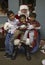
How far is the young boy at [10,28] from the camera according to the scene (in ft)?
20.9

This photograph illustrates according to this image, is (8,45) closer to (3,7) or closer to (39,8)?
(39,8)

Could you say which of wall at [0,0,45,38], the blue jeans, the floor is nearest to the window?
wall at [0,0,45,38]

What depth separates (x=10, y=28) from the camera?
6410 millimetres

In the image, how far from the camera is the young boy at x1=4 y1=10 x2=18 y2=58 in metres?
6.38

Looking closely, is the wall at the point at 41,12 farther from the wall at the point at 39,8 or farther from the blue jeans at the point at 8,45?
the blue jeans at the point at 8,45

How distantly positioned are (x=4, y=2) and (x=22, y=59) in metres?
2.10

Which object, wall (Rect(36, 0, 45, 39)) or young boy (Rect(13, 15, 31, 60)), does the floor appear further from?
wall (Rect(36, 0, 45, 39))

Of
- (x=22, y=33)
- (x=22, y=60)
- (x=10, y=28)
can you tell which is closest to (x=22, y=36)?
(x=22, y=33)

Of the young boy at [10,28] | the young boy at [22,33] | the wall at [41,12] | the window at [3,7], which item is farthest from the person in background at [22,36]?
the window at [3,7]

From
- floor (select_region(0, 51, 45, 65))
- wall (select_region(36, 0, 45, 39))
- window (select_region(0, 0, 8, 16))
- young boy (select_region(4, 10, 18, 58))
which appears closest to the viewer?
floor (select_region(0, 51, 45, 65))

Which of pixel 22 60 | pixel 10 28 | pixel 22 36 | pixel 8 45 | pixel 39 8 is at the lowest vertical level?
pixel 22 60

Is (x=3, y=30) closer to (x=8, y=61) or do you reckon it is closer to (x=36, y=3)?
(x=8, y=61)

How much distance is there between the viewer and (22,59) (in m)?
6.31

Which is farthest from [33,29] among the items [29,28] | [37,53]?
[37,53]
